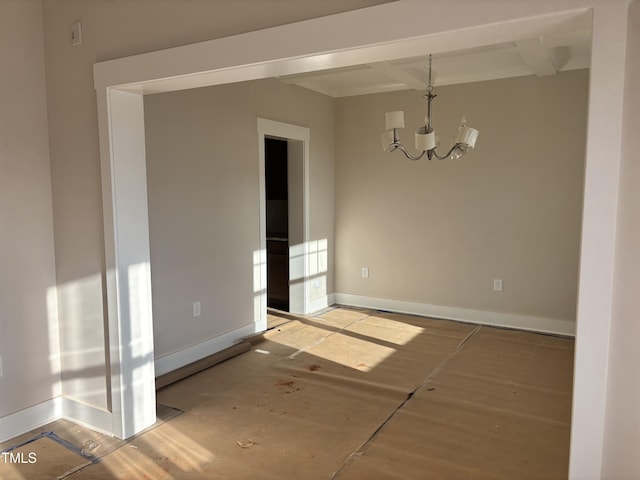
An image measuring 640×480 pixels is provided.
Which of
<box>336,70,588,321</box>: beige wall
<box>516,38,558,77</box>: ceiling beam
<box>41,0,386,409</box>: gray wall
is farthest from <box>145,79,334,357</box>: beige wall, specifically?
<box>516,38,558,77</box>: ceiling beam

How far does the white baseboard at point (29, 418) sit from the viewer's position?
2.83m

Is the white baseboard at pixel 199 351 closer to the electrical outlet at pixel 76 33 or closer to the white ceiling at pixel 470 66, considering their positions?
the electrical outlet at pixel 76 33

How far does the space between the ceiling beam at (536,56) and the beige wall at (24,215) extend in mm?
3133

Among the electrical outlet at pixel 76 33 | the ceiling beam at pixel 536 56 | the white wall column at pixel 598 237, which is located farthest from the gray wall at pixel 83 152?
the ceiling beam at pixel 536 56

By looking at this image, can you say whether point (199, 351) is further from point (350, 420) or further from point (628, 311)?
point (628, 311)

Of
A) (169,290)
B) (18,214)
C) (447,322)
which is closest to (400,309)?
(447,322)

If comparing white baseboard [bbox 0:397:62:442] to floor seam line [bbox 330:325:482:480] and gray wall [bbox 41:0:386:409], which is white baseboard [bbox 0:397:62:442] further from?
floor seam line [bbox 330:325:482:480]

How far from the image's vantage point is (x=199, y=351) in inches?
162

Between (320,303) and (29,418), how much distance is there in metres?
3.37

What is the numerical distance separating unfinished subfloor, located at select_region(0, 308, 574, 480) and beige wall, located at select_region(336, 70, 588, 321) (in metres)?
0.81

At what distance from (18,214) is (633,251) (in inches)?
118

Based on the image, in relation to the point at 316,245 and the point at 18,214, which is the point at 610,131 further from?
the point at 316,245

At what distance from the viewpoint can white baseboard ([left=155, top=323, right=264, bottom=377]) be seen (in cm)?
378

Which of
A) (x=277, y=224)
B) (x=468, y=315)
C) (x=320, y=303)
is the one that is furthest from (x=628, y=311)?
(x=277, y=224)
